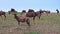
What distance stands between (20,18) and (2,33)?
16.1ft

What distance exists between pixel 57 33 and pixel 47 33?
2.20 ft

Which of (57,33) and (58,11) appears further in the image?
(58,11)

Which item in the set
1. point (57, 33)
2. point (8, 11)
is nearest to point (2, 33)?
point (57, 33)

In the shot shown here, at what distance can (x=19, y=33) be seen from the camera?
14703 millimetres

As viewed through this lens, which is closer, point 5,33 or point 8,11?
point 5,33

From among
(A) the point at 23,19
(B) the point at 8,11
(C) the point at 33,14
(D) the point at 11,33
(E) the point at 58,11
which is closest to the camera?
(D) the point at 11,33

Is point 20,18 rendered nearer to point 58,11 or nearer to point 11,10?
point 11,10

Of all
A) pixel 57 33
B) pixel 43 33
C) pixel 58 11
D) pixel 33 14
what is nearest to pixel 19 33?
pixel 43 33

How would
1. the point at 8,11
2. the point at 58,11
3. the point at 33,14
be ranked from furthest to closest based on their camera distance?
the point at 58,11, the point at 8,11, the point at 33,14

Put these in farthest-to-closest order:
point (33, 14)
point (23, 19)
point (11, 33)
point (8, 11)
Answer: point (8, 11) < point (33, 14) < point (23, 19) < point (11, 33)

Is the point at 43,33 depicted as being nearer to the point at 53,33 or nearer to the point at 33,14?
the point at 53,33

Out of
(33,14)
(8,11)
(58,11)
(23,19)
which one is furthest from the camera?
(58,11)

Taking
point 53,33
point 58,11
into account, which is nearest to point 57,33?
point 53,33

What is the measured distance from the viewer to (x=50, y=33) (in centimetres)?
1498
